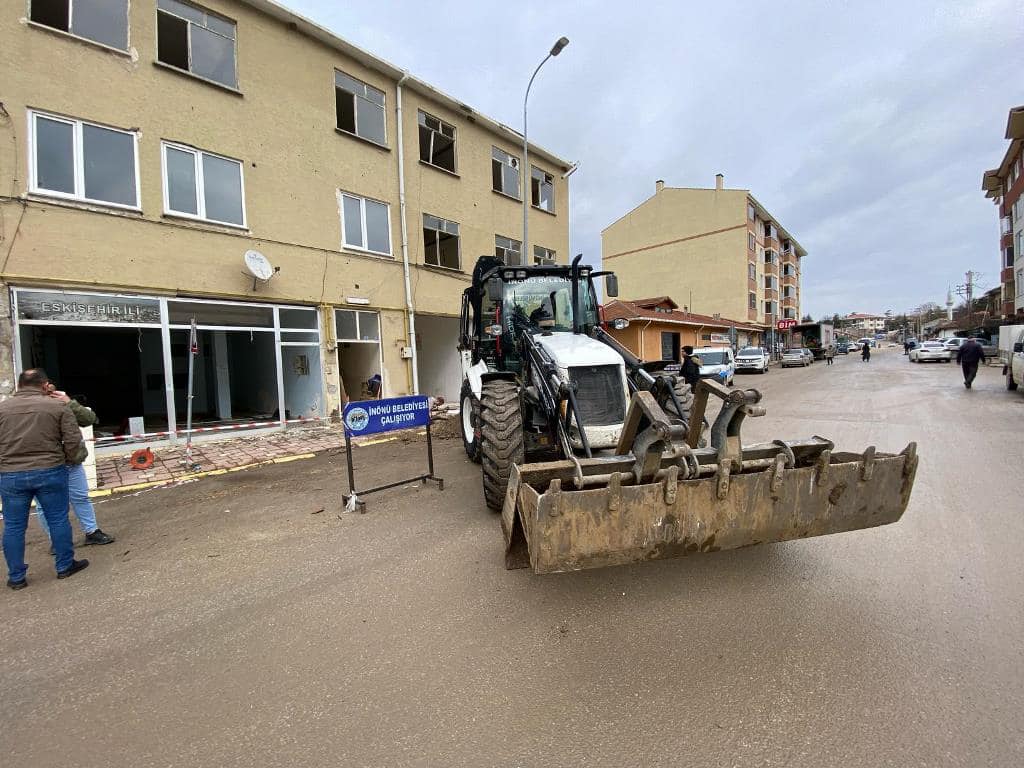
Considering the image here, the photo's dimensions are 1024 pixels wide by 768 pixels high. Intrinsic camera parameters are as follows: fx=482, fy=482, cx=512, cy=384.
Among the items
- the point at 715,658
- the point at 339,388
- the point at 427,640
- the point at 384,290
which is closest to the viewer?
the point at 715,658

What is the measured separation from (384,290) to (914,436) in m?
12.0

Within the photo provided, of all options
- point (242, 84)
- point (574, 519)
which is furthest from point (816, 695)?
point (242, 84)

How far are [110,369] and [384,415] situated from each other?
38.5 feet

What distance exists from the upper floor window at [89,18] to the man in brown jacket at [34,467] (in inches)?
332

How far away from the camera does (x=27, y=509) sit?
3965 mm

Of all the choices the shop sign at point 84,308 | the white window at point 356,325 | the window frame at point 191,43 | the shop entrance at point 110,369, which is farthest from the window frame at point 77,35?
the white window at point 356,325

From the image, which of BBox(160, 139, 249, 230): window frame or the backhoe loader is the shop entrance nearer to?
BBox(160, 139, 249, 230): window frame

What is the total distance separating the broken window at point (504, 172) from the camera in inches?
646

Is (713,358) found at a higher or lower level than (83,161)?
lower

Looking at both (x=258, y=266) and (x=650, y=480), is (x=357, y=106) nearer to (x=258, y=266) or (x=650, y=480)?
(x=258, y=266)

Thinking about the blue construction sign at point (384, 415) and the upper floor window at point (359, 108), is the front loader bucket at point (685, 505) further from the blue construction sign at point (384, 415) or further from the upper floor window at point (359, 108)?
the upper floor window at point (359, 108)

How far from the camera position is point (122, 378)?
43.9 ft

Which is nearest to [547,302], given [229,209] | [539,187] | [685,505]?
[685,505]

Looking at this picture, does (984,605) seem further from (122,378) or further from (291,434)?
(122,378)
